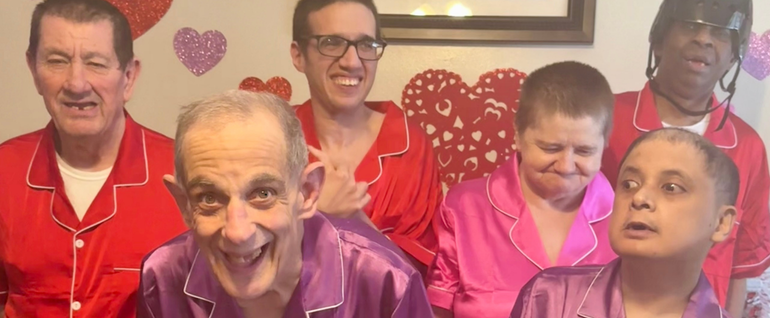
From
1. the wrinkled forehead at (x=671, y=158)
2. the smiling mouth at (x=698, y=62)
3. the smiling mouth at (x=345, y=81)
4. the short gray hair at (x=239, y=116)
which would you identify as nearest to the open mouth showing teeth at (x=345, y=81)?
the smiling mouth at (x=345, y=81)

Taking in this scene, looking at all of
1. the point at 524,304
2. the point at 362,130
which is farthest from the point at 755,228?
the point at 362,130

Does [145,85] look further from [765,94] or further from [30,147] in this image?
[765,94]

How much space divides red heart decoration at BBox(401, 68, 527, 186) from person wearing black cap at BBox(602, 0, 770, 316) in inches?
8.8

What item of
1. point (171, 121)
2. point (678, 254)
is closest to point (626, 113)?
point (678, 254)

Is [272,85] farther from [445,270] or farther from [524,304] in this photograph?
[524,304]

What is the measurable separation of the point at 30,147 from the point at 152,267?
47 centimetres

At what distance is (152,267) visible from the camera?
1102 millimetres

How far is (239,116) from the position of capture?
0.94 meters

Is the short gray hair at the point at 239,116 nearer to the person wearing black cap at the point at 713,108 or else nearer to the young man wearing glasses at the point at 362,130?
the young man wearing glasses at the point at 362,130

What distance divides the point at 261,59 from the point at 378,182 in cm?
36

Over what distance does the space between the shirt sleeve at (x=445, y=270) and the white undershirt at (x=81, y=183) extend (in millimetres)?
691

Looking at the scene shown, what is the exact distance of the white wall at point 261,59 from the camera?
4.41 feet

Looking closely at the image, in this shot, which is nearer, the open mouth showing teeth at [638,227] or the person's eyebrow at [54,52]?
the open mouth showing teeth at [638,227]

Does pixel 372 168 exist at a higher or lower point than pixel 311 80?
lower
